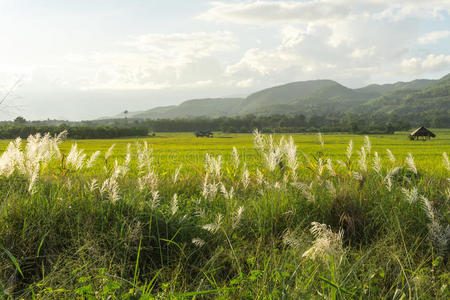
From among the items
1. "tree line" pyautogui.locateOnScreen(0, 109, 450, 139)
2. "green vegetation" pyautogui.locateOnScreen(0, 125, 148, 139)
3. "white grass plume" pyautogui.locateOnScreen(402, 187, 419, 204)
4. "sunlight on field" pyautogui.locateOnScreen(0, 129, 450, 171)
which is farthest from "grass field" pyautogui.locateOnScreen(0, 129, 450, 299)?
"green vegetation" pyautogui.locateOnScreen(0, 125, 148, 139)

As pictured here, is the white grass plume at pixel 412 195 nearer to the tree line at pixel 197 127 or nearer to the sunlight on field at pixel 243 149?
the sunlight on field at pixel 243 149

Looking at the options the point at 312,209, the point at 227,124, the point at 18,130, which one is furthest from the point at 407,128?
the point at 312,209

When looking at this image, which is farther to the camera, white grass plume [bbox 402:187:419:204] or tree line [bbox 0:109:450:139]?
tree line [bbox 0:109:450:139]

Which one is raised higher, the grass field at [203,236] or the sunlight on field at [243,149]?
the grass field at [203,236]

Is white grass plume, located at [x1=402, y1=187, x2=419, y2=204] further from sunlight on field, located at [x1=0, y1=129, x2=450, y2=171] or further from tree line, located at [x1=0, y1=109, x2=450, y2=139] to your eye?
tree line, located at [x1=0, y1=109, x2=450, y2=139]

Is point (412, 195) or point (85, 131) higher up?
point (85, 131)

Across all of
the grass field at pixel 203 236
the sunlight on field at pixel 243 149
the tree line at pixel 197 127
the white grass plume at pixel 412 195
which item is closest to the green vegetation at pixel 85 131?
the tree line at pixel 197 127

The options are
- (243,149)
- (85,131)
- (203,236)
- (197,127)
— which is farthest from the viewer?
(197,127)

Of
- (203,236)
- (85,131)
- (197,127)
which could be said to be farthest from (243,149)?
(197,127)

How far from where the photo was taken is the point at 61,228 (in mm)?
4602

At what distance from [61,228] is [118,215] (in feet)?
2.51

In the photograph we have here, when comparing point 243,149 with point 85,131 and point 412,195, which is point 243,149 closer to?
point 412,195

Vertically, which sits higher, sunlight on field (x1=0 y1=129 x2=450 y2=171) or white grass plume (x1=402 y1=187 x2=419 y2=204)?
white grass plume (x1=402 y1=187 x2=419 y2=204)

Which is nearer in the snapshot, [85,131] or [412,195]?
[412,195]
